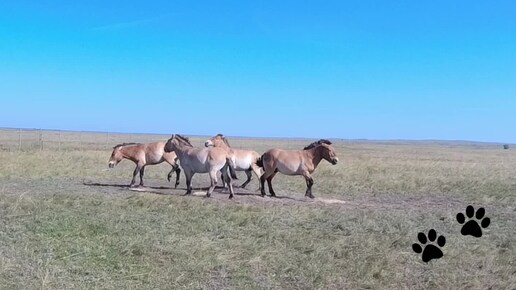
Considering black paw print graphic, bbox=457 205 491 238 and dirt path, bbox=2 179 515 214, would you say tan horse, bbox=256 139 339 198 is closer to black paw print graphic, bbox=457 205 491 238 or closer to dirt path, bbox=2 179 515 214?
dirt path, bbox=2 179 515 214

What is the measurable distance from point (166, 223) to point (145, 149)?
6.60 m

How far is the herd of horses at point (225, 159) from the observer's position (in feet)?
44.6

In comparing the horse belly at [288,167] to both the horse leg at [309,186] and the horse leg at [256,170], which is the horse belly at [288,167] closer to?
the horse leg at [309,186]

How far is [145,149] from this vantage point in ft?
51.4

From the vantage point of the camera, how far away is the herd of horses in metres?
13.6

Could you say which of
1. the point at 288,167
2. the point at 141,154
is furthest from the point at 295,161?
the point at 141,154

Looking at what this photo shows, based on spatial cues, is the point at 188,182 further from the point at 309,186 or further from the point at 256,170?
the point at 309,186

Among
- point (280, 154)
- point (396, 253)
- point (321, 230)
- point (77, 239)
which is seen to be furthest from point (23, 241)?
point (280, 154)

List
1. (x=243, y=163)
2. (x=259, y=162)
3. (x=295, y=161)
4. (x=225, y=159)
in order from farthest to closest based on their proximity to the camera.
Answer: (x=259, y=162) < (x=243, y=163) < (x=295, y=161) < (x=225, y=159)

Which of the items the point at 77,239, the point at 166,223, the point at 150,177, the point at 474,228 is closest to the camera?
the point at 474,228

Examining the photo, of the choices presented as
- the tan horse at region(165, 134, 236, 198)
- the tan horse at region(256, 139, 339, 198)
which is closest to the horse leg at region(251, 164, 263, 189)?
the tan horse at region(256, 139, 339, 198)

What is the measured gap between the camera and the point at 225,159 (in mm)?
13625

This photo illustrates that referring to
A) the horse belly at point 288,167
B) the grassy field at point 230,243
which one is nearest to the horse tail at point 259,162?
the horse belly at point 288,167

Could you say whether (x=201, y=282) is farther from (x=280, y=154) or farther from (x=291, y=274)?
(x=280, y=154)
